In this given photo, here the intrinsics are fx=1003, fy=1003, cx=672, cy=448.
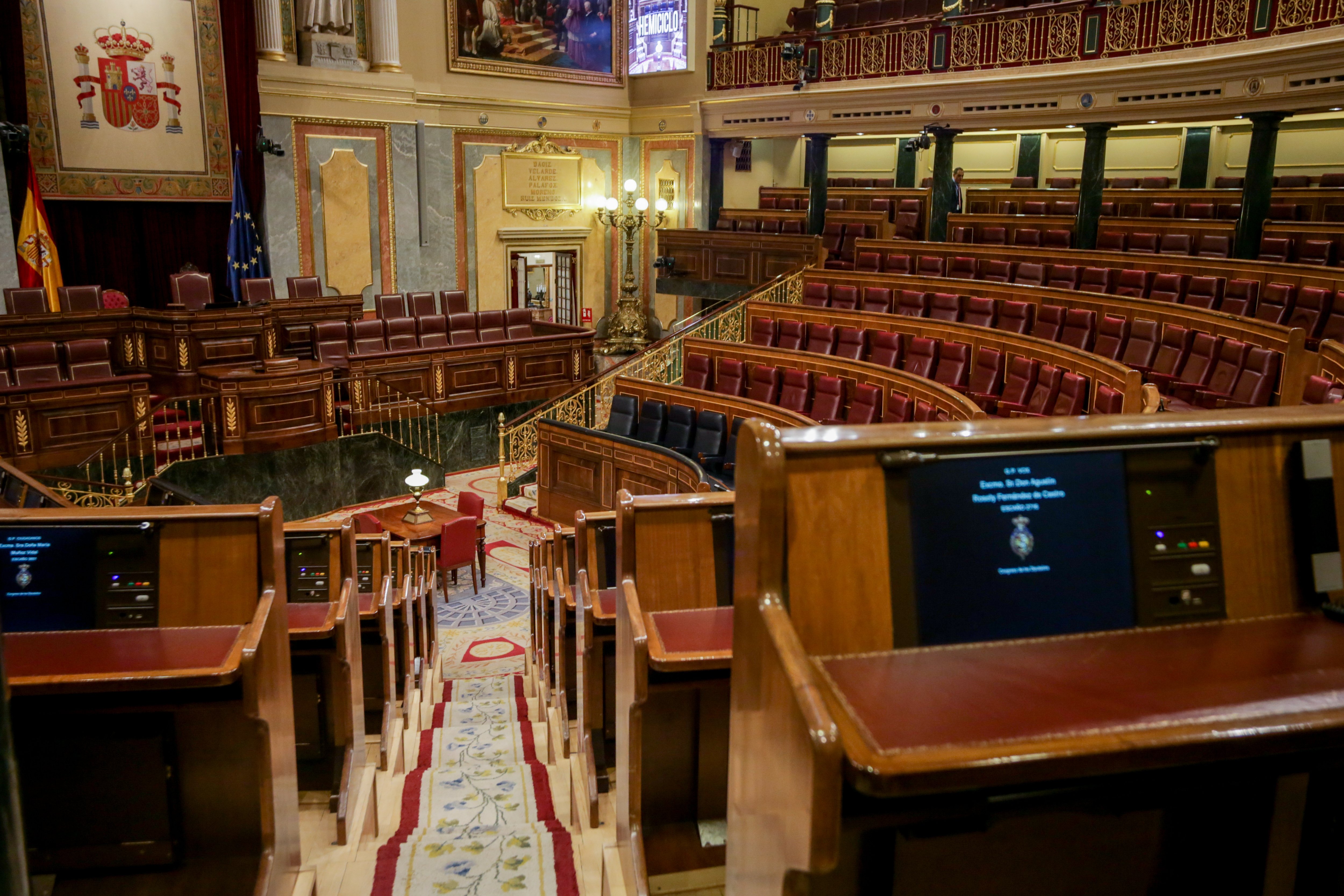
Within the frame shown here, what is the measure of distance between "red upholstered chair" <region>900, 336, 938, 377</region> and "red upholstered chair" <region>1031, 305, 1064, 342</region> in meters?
0.83

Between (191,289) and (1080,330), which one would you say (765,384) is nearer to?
(1080,330)

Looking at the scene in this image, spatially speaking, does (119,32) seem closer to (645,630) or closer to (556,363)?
(556,363)

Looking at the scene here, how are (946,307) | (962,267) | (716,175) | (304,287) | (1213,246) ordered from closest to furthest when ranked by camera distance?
(946,307)
(1213,246)
(962,267)
(304,287)
(716,175)

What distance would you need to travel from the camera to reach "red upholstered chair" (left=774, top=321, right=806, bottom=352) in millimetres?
9727

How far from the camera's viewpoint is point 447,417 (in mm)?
11078

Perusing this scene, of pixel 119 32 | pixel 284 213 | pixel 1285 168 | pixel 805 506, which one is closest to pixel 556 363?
pixel 284 213

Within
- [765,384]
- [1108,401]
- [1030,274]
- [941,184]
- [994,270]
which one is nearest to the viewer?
[1108,401]

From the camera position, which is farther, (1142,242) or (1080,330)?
(1142,242)

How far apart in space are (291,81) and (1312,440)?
43.3 feet

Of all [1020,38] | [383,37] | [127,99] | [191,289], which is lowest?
[191,289]

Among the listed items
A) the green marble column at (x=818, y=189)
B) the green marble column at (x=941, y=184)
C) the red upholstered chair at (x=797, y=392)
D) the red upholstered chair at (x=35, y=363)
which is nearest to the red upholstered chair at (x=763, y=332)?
the red upholstered chair at (x=797, y=392)

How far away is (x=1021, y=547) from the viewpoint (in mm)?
1432

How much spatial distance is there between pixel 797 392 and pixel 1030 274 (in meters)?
3.03

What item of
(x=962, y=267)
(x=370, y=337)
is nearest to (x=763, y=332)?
(x=962, y=267)
